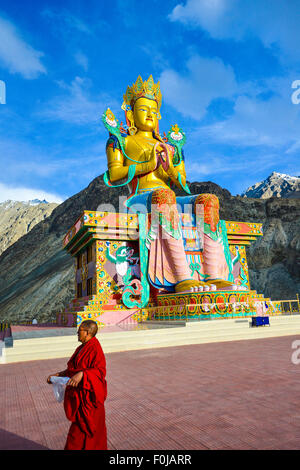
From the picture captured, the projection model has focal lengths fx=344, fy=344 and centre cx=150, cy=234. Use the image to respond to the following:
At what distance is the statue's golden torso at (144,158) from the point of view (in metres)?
15.4

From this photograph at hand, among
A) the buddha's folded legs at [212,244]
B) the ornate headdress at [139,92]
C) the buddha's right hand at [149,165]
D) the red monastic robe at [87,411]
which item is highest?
the ornate headdress at [139,92]

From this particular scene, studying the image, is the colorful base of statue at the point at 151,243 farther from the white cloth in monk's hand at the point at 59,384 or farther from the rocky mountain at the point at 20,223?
the rocky mountain at the point at 20,223

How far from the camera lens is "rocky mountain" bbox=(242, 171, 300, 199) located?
243 feet

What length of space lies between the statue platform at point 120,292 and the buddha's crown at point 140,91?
630 centimetres

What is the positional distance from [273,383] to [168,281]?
9.09 meters

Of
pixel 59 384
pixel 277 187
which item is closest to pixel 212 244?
pixel 59 384

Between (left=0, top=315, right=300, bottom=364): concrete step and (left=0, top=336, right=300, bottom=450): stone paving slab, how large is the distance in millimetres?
993

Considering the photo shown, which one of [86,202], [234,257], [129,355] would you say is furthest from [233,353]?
[86,202]

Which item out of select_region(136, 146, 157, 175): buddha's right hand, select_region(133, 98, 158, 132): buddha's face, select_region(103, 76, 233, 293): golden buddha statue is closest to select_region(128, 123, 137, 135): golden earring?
select_region(103, 76, 233, 293): golden buddha statue

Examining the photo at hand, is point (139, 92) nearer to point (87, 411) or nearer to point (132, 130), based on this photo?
point (132, 130)

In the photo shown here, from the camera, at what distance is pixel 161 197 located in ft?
45.2

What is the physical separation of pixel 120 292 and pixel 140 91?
972 cm

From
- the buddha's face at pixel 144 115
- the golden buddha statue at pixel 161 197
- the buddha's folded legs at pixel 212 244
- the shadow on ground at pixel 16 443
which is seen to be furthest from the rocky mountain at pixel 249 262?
the shadow on ground at pixel 16 443

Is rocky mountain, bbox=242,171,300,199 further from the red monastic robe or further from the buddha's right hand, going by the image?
the red monastic robe
